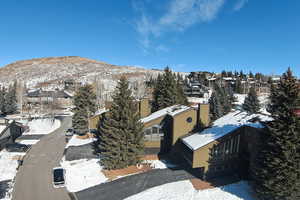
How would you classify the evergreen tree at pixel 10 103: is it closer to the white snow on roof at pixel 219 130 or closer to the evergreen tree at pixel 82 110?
the evergreen tree at pixel 82 110

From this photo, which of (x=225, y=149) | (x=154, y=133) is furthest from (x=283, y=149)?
(x=154, y=133)

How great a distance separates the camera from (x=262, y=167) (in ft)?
42.8

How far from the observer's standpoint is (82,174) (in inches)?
778

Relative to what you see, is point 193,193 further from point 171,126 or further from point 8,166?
point 8,166

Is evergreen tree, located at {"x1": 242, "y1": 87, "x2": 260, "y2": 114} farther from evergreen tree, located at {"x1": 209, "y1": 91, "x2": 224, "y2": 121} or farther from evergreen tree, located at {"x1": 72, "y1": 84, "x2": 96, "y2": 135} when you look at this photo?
evergreen tree, located at {"x1": 72, "y1": 84, "x2": 96, "y2": 135}

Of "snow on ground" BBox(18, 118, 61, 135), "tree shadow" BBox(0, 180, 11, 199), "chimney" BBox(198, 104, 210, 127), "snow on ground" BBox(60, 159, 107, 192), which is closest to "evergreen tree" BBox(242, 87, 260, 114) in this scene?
"chimney" BBox(198, 104, 210, 127)

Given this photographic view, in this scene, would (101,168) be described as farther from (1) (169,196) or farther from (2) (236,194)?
(2) (236,194)

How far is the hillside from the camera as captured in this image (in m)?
104

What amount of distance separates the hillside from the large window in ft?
266

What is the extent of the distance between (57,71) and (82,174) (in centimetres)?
11330

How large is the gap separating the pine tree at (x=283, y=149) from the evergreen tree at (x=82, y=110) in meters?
27.4

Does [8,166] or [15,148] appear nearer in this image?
[8,166]

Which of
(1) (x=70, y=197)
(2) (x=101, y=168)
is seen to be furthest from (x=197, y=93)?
(1) (x=70, y=197)

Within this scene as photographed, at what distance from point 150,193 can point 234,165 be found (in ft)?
26.4
